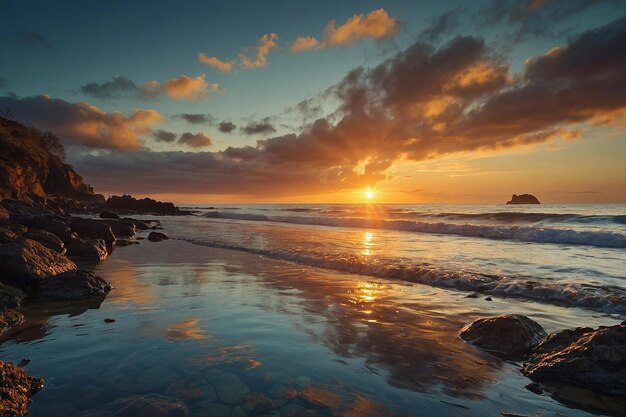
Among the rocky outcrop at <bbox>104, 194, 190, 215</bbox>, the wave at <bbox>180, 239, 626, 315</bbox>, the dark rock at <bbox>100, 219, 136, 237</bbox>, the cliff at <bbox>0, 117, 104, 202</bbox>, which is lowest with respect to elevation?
the wave at <bbox>180, 239, 626, 315</bbox>

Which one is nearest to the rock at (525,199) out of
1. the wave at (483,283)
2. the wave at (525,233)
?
the wave at (525,233)

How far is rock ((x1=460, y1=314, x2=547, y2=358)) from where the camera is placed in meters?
4.94

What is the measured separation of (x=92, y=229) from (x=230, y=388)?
17073mm

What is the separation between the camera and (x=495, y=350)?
493cm

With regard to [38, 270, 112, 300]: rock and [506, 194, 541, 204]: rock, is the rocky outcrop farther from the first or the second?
[506, 194, 541, 204]: rock

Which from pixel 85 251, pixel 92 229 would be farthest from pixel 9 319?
pixel 92 229

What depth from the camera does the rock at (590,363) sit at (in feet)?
12.7

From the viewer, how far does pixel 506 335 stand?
16.7ft

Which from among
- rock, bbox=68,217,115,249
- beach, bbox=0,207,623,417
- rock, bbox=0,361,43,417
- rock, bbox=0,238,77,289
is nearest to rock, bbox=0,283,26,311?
beach, bbox=0,207,623,417

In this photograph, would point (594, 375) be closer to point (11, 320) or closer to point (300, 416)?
point (300, 416)

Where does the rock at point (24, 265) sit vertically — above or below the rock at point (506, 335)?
above

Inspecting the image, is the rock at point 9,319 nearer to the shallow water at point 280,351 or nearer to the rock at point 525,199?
the shallow water at point 280,351

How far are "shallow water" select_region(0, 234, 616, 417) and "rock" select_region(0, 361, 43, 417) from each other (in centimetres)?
11

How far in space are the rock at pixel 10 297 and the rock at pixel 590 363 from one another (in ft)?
27.2
